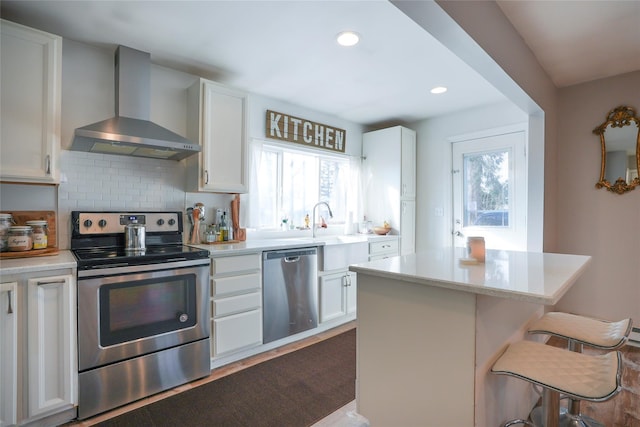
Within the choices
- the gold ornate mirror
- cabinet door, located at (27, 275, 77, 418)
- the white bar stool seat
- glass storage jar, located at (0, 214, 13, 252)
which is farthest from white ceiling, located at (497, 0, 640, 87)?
glass storage jar, located at (0, 214, 13, 252)

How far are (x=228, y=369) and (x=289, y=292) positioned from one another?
770mm

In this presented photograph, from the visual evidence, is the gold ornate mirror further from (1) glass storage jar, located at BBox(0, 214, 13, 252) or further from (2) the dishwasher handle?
(1) glass storage jar, located at BBox(0, 214, 13, 252)

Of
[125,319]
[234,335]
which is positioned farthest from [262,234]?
[125,319]

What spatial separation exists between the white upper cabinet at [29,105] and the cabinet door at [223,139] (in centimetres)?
96

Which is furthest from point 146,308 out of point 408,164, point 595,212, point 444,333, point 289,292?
point 595,212

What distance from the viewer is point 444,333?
1.32 m

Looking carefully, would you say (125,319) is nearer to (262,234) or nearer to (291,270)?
(291,270)

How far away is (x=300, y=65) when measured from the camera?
2.69 meters

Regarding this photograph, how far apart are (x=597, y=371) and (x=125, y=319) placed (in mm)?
2400

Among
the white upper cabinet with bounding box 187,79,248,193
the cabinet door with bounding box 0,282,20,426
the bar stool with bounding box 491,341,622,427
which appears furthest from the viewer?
the white upper cabinet with bounding box 187,79,248,193

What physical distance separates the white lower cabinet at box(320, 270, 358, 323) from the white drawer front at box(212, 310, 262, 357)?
0.72 m

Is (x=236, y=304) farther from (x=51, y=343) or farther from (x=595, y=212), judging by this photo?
(x=595, y=212)

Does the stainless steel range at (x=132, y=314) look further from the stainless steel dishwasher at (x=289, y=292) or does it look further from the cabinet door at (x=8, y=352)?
the stainless steel dishwasher at (x=289, y=292)

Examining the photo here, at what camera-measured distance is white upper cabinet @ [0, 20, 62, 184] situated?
1916mm
